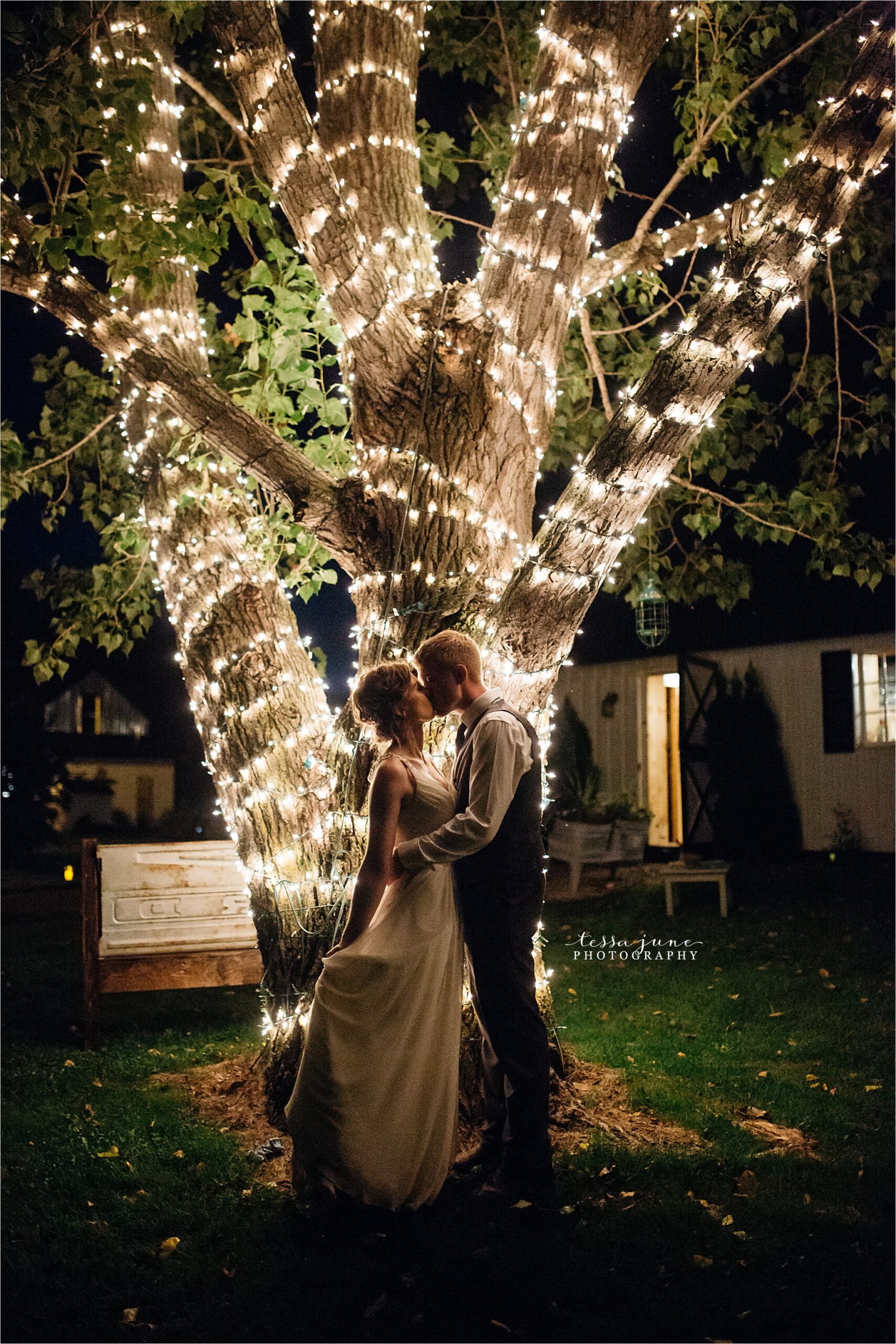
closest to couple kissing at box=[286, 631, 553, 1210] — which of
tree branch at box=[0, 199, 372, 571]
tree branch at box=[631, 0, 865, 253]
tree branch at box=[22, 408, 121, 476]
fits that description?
tree branch at box=[0, 199, 372, 571]

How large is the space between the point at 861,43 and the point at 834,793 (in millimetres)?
10434

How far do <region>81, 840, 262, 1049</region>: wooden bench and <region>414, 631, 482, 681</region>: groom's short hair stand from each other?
8.71 ft

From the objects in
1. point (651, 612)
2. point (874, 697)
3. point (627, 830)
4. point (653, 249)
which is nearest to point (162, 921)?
point (653, 249)

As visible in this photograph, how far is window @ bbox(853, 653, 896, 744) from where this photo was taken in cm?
1295

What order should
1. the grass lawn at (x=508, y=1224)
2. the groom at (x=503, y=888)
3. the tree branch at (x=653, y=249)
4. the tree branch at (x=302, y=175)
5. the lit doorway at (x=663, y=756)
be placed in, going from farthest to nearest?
the lit doorway at (x=663, y=756) < the tree branch at (x=653, y=249) < the tree branch at (x=302, y=175) < the groom at (x=503, y=888) < the grass lawn at (x=508, y=1224)

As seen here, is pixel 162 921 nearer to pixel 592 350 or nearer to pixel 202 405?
pixel 202 405

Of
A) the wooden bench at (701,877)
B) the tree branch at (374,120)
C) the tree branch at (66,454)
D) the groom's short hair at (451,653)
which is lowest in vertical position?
the wooden bench at (701,877)

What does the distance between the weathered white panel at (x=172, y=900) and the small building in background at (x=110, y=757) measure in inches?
1217

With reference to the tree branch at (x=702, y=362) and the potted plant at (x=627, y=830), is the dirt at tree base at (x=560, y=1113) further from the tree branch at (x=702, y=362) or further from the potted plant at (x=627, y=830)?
the potted plant at (x=627, y=830)

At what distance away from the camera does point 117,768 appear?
43.2 m

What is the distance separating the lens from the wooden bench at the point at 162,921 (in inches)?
233

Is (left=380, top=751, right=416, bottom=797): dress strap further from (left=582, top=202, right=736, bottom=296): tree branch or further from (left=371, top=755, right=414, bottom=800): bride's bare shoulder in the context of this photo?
(left=582, top=202, right=736, bottom=296): tree branch

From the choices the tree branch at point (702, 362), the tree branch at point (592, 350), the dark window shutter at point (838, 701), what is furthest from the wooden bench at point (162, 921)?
the dark window shutter at point (838, 701)

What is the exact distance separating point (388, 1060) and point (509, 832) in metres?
0.87
